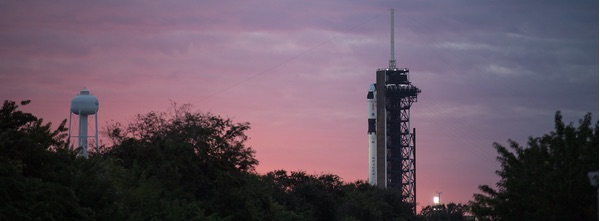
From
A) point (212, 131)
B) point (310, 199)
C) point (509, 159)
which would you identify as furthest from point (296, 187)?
point (509, 159)

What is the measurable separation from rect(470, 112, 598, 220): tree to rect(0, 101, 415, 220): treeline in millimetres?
14885

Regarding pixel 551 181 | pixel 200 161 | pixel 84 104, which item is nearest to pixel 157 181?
pixel 200 161

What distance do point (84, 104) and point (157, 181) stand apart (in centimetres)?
5749

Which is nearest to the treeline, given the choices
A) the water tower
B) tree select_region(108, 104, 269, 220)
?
tree select_region(108, 104, 269, 220)

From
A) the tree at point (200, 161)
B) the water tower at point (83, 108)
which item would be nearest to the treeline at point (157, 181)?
the tree at point (200, 161)

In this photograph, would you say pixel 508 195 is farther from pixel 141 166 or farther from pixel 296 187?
pixel 296 187

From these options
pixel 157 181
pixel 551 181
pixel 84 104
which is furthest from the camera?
pixel 84 104

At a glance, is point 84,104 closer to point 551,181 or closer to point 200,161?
point 200,161

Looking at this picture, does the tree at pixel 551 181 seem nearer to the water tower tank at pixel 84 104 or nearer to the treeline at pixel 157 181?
the treeline at pixel 157 181

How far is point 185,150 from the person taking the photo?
67.2m

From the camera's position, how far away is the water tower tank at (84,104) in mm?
118125

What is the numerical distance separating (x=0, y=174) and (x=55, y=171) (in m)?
6.64

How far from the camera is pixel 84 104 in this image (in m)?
118

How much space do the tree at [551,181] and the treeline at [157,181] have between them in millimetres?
14885
